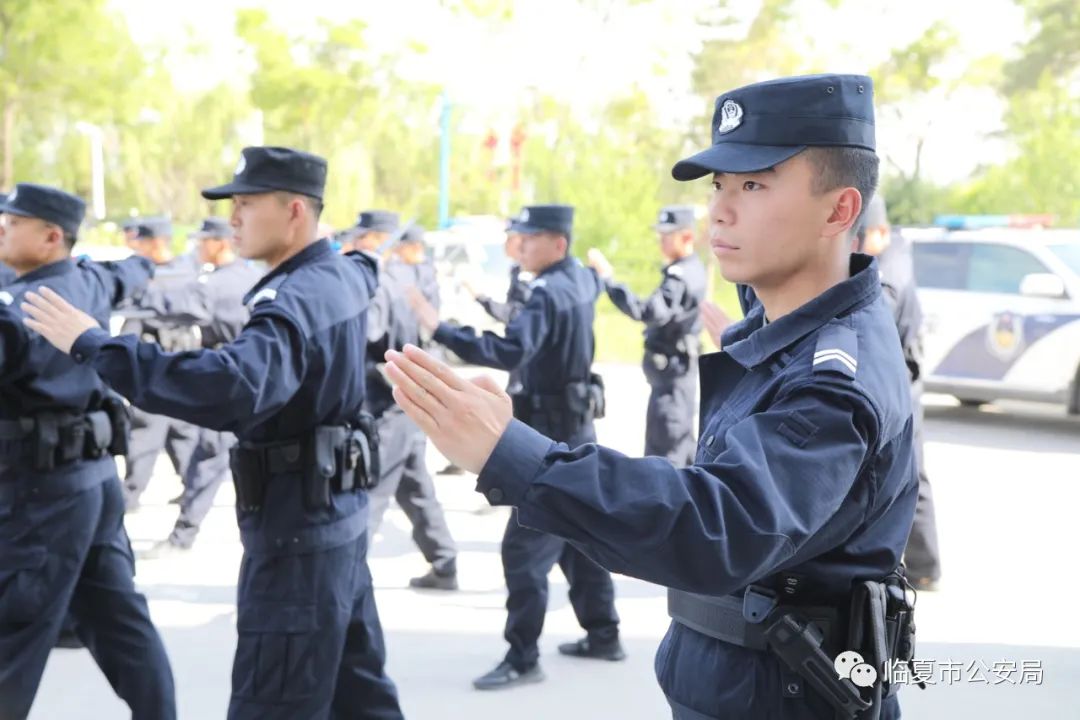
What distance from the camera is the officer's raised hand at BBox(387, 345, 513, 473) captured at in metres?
1.71

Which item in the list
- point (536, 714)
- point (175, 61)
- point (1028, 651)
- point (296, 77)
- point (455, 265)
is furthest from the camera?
point (175, 61)

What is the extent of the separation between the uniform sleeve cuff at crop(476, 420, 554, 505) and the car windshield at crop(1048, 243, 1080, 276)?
36.4ft

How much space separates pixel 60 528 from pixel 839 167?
297 cm

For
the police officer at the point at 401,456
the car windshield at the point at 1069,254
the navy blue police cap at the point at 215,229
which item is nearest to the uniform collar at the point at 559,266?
the police officer at the point at 401,456

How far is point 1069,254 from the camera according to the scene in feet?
38.6

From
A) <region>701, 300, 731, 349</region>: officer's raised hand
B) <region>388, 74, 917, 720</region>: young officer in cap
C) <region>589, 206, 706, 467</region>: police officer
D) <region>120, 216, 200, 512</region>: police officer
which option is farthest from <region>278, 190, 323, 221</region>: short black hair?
<region>589, 206, 706, 467</region>: police officer

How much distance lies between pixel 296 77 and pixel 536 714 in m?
29.4

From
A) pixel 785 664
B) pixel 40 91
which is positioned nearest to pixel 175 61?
pixel 40 91

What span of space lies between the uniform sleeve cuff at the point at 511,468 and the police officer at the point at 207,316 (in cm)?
598

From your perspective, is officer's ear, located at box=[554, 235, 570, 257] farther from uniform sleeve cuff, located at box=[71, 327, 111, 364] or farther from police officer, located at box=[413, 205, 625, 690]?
uniform sleeve cuff, located at box=[71, 327, 111, 364]

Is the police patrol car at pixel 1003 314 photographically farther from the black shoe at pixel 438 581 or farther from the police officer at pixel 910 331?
the black shoe at pixel 438 581

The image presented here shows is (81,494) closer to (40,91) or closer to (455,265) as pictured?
(455,265)

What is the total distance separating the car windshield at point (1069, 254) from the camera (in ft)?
38.1

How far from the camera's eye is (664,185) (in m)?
32.6
